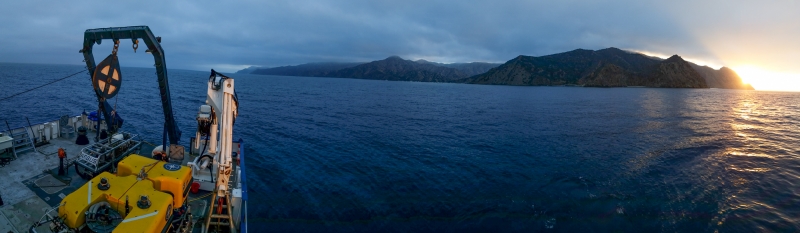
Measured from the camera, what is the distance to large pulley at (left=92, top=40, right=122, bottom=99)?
1822cm

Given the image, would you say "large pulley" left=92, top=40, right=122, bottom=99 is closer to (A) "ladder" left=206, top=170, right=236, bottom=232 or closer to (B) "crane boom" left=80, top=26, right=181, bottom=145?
(B) "crane boom" left=80, top=26, right=181, bottom=145

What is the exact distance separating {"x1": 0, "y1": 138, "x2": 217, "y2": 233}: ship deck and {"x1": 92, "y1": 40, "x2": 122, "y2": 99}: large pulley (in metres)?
3.96

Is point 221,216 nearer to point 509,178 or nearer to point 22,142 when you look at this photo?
point 22,142

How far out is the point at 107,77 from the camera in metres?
18.9

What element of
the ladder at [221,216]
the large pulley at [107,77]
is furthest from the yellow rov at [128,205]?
the large pulley at [107,77]

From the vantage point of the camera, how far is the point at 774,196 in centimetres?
2509

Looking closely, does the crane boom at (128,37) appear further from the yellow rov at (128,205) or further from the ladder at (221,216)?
the ladder at (221,216)

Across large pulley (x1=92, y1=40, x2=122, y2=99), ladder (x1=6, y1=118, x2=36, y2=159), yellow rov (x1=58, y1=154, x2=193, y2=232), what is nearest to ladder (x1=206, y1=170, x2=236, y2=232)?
yellow rov (x1=58, y1=154, x2=193, y2=232)

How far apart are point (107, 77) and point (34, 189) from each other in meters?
6.65

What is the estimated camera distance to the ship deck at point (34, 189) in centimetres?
1266

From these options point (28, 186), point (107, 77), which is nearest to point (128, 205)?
point (28, 186)

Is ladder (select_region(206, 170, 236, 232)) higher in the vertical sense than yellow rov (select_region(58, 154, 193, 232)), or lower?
lower

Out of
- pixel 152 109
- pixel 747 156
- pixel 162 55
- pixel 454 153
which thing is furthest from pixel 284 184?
pixel 152 109

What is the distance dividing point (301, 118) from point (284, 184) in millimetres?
32740
